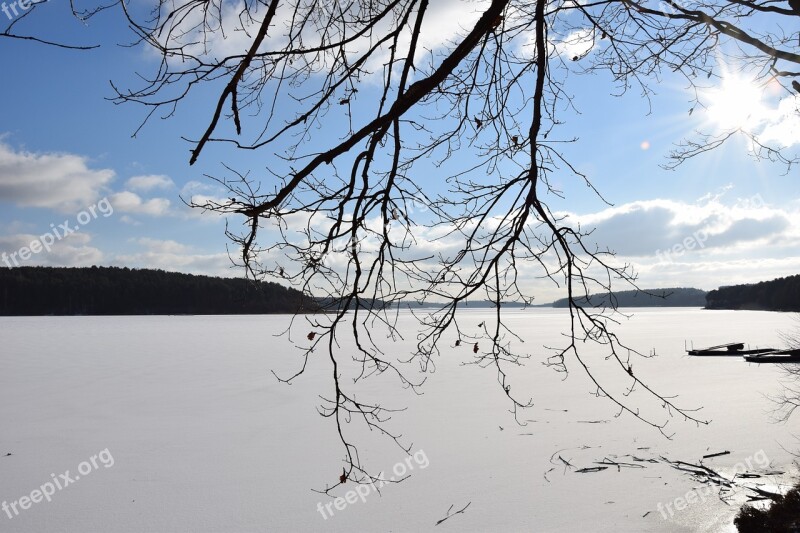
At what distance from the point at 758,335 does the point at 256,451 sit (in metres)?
32.1

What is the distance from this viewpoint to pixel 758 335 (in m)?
31.7

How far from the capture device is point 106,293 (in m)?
67.7

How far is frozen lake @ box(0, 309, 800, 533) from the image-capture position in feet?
18.4

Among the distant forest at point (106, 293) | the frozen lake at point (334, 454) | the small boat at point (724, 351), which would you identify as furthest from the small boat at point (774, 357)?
the distant forest at point (106, 293)

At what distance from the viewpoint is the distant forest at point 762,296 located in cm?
6221

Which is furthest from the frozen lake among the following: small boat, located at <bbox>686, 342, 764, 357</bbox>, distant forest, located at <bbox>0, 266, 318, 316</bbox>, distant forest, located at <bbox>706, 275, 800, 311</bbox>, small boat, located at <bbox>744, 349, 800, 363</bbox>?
distant forest, located at <bbox>706, 275, 800, 311</bbox>

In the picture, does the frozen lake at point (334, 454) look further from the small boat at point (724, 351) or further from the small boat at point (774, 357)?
the small boat at point (724, 351)

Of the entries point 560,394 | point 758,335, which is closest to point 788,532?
point 560,394

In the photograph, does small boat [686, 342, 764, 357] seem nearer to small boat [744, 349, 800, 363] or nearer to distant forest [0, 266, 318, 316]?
small boat [744, 349, 800, 363]

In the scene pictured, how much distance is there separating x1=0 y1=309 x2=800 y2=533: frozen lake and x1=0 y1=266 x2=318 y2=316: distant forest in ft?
181

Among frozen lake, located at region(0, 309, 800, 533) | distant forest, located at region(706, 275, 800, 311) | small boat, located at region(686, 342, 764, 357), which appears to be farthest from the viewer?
distant forest, located at region(706, 275, 800, 311)

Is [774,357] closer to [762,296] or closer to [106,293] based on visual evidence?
[762,296]

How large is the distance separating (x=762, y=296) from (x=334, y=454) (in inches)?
3255

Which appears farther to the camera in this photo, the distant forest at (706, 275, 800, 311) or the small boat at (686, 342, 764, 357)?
the distant forest at (706, 275, 800, 311)
